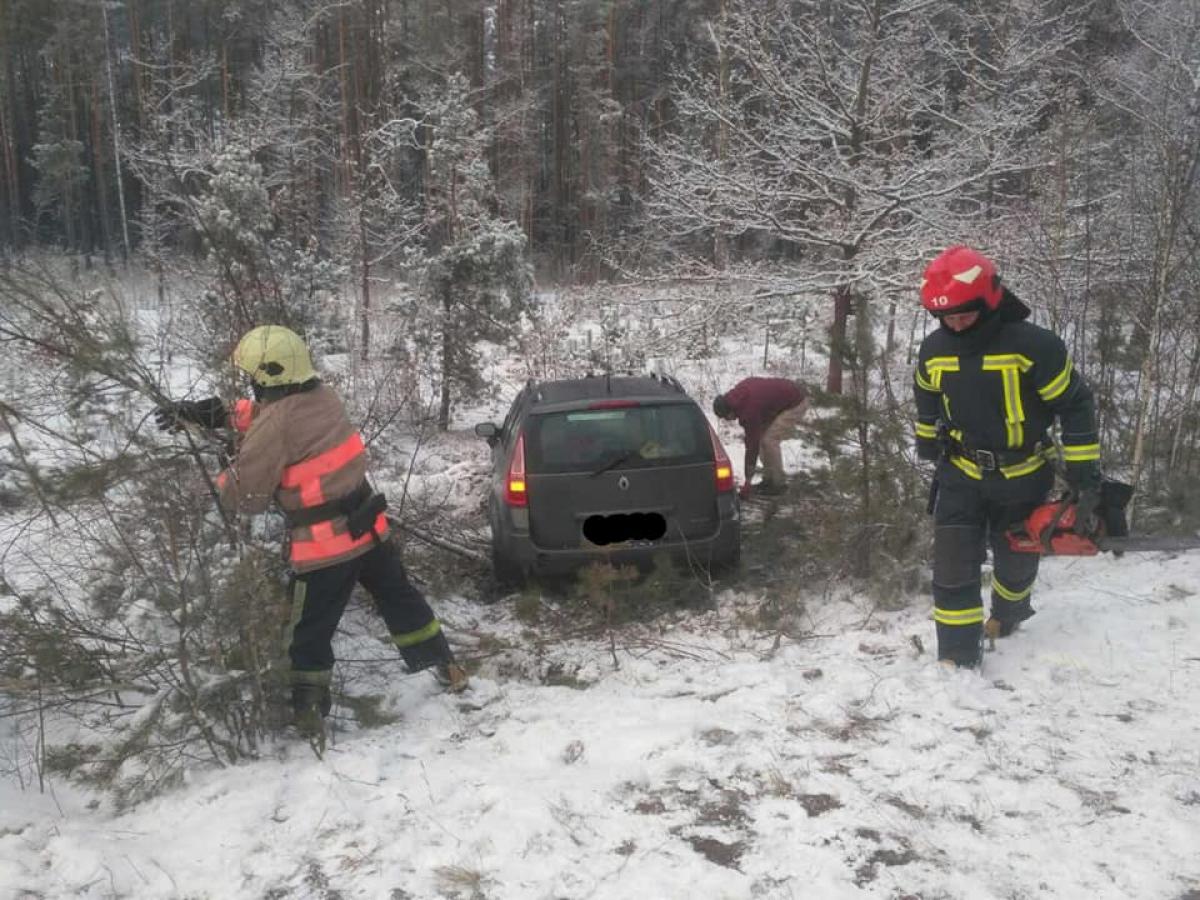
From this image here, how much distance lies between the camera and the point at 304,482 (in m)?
3.76

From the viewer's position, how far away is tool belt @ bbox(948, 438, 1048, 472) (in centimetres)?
382

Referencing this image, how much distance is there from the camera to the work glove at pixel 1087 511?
3662 millimetres

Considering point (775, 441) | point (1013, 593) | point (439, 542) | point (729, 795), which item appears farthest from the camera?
point (775, 441)

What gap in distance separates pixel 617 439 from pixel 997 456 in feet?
7.74

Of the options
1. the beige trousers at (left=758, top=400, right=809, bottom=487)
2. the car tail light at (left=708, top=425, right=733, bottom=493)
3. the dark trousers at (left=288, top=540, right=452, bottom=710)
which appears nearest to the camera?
the dark trousers at (left=288, top=540, right=452, bottom=710)

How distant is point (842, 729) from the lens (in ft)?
11.6

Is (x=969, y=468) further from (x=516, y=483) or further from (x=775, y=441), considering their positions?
(x=775, y=441)

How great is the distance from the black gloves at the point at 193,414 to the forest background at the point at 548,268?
0.08 metres

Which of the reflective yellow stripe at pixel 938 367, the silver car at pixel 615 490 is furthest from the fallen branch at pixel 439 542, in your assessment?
the reflective yellow stripe at pixel 938 367

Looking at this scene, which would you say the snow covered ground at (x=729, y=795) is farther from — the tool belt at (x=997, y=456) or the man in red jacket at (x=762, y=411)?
the man in red jacket at (x=762, y=411)

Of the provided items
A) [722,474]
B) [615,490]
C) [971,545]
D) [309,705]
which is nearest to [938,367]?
[971,545]

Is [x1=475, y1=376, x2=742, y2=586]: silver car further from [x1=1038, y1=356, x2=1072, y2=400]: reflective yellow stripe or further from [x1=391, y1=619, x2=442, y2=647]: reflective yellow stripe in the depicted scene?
[x1=1038, y1=356, x2=1072, y2=400]: reflective yellow stripe

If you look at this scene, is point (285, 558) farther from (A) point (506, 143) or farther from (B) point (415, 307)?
(A) point (506, 143)

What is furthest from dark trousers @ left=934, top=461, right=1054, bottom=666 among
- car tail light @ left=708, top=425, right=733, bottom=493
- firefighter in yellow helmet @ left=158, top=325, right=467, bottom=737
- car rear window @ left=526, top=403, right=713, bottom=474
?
firefighter in yellow helmet @ left=158, top=325, right=467, bottom=737
